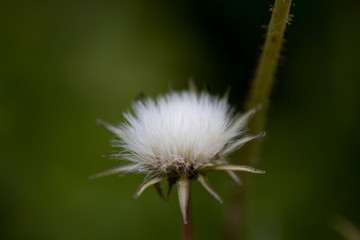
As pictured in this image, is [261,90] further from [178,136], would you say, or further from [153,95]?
[153,95]

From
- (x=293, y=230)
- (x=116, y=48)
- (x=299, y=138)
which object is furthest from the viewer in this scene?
(x=116, y=48)

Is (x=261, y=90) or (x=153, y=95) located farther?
(x=153, y=95)

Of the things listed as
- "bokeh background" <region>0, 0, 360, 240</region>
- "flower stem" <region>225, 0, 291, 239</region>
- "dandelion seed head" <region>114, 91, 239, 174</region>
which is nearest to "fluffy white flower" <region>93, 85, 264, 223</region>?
"dandelion seed head" <region>114, 91, 239, 174</region>

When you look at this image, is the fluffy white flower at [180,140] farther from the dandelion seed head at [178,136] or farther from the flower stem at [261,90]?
the flower stem at [261,90]

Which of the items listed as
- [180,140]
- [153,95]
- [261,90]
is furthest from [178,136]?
[153,95]

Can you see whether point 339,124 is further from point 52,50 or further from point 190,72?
point 52,50

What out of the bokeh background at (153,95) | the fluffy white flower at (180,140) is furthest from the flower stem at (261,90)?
the bokeh background at (153,95)

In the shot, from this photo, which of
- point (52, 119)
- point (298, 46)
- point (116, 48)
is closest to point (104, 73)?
point (116, 48)
